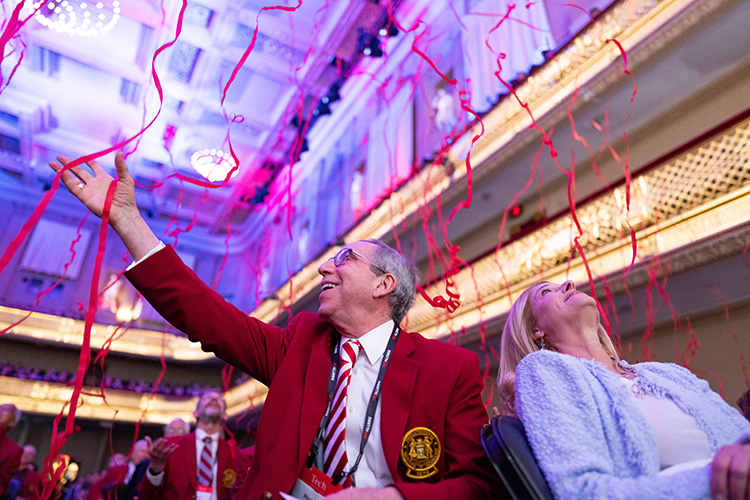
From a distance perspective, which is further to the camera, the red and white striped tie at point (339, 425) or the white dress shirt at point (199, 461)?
the white dress shirt at point (199, 461)

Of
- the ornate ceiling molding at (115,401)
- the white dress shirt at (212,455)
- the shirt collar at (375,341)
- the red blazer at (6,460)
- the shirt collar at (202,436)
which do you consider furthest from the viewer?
the ornate ceiling molding at (115,401)

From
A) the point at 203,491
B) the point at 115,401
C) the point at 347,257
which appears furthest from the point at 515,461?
the point at 115,401

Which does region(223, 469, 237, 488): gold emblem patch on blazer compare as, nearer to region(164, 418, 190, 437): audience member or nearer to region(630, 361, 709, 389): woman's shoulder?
region(164, 418, 190, 437): audience member

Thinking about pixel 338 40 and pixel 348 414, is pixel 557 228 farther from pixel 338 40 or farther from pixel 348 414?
pixel 338 40

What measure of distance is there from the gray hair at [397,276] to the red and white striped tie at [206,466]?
2411mm

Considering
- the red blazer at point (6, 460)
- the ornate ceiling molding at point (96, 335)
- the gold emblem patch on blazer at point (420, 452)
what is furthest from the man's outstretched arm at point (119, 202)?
the ornate ceiling molding at point (96, 335)

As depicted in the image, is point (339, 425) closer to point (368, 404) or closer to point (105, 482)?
point (368, 404)

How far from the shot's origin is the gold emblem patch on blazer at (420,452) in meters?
1.24

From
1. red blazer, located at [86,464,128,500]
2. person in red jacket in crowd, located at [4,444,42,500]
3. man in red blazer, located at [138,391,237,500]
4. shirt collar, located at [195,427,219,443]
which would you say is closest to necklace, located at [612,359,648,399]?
Answer: man in red blazer, located at [138,391,237,500]

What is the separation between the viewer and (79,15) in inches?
292

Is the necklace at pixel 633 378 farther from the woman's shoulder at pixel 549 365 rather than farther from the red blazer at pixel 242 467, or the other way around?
the red blazer at pixel 242 467

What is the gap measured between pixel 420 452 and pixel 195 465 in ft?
8.76

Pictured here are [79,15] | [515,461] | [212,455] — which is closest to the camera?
[515,461]

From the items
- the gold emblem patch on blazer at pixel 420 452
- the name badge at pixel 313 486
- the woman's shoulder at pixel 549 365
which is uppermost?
the woman's shoulder at pixel 549 365
